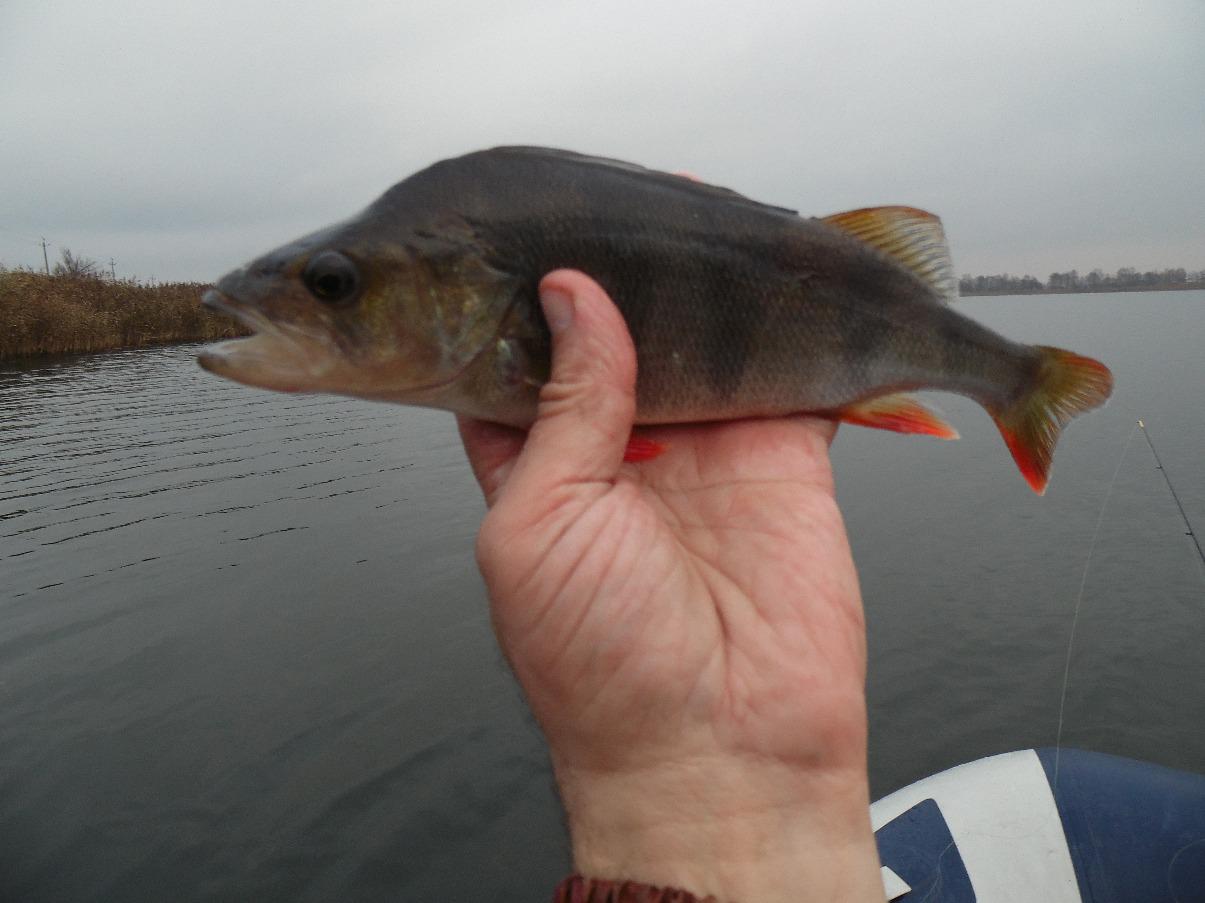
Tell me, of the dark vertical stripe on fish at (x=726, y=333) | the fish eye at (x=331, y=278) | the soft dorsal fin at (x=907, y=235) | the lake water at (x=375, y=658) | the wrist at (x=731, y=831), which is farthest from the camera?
the lake water at (x=375, y=658)

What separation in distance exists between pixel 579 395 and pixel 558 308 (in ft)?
1.05

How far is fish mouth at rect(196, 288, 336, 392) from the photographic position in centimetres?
234

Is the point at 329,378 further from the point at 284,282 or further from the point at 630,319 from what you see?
the point at 630,319

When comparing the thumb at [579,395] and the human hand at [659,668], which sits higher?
the thumb at [579,395]

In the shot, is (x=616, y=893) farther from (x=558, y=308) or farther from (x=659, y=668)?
(x=558, y=308)

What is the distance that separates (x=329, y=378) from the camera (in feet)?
8.16

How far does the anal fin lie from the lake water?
542 centimetres

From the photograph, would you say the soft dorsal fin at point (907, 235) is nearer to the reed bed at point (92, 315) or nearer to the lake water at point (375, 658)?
the lake water at point (375, 658)

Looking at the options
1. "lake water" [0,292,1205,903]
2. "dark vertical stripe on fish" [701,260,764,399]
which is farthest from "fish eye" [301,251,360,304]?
"lake water" [0,292,1205,903]

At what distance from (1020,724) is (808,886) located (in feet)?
26.4

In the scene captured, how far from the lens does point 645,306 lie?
9.09ft

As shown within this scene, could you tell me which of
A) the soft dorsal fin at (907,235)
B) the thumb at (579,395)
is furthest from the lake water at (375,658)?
the soft dorsal fin at (907,235)

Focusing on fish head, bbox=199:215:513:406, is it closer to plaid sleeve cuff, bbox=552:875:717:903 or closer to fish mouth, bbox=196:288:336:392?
fish mouth, bbox=196:288:336:392

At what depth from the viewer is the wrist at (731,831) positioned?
2.07 m
